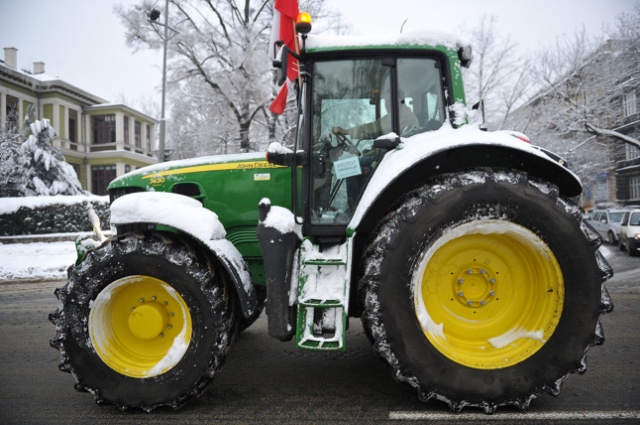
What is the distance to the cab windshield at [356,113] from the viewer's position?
3.07 meters

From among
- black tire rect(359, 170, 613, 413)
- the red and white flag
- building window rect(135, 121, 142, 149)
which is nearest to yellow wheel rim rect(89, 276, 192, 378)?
black tire rect(359, 170, 613, 413)

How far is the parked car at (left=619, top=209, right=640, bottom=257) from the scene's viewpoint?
40.4ft

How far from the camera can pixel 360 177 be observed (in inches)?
122

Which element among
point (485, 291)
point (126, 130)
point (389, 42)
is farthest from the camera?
point (126, 130)

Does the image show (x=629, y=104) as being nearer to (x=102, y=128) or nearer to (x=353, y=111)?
(x=353, y=111)

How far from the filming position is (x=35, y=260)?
10.9 m

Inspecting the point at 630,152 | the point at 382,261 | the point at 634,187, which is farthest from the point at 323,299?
the point at 634,187

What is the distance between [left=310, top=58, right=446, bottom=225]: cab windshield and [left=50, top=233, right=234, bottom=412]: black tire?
915 mm

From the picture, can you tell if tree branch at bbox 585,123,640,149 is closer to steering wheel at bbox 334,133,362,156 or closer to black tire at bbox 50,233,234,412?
steering wheel at bbox 334,133,362,156

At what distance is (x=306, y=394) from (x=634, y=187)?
111 feet

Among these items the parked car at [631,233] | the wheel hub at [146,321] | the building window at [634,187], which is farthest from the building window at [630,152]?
the wheel hub at [146,321]

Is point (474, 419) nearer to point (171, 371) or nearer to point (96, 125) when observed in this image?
point (171, 371)

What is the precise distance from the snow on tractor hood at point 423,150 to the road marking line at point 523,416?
123cm

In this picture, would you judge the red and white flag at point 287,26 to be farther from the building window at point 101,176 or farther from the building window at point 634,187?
the building window at point 101,176
